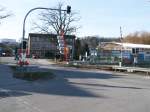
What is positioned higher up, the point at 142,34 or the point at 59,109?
the point at 142,34

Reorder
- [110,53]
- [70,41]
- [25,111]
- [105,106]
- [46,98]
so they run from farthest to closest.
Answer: [70,41] → [110,53] → [46,98] → [105,106] → [25,111]

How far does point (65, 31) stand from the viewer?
102625mm

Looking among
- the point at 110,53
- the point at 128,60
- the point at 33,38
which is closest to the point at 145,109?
the point at 128,60

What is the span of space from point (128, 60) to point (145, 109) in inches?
2397

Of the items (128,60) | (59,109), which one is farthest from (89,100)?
(128,60)

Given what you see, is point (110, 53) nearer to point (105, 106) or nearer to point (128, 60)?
point (128, 60)

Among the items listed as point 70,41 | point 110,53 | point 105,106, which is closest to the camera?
point 105,106

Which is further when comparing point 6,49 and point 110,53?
point 6,49

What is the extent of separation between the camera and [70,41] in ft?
472

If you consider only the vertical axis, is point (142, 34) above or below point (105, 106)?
above

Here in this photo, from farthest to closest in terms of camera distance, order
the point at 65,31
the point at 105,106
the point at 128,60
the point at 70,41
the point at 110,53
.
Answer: the point at 70,41 → the point at 65,31 → the point at 110,53 → the point at 128,60 → the point at 105,106

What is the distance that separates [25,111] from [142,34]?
137472mm

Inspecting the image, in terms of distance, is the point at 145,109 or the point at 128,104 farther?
the point at 128,104

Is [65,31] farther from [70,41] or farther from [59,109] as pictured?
[59,109]
